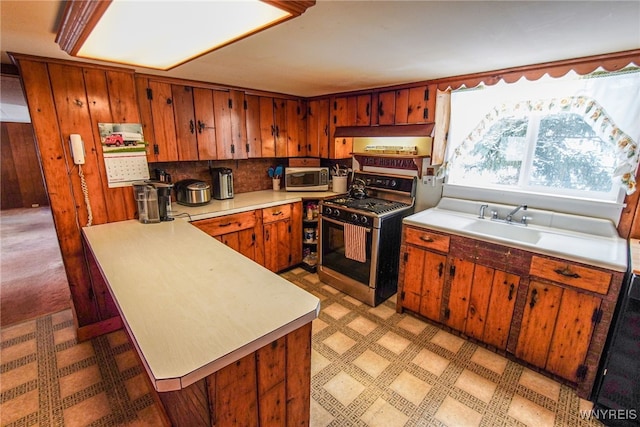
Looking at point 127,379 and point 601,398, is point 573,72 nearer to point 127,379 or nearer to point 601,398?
point 601,398

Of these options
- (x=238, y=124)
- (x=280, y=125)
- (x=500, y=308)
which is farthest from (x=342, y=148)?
(x=500, y=308)

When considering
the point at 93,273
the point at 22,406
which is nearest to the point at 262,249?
the point at 93,273

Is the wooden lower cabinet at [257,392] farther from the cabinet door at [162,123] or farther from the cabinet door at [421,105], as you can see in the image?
the cabinet door at [421,105]

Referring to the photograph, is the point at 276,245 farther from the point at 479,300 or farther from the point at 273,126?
the point at 479,300

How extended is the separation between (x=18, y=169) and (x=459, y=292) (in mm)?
8907

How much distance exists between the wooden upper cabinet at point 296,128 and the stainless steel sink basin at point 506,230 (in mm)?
2247

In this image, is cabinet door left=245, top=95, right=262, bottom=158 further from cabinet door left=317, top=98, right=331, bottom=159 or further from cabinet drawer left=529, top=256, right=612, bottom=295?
cabinet drawer left=529, top=256, right=612, bottom=295

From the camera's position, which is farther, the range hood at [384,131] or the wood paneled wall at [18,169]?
the wood paneled wall at [18,169]

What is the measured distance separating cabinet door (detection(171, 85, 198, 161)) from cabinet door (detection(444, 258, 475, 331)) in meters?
2.58

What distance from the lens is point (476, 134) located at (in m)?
2.48

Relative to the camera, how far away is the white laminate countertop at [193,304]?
0.92 metres

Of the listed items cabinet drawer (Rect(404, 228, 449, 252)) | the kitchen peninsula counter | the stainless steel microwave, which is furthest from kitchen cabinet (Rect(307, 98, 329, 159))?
the kitchen peninsula counter

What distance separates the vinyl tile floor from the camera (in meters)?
1.69

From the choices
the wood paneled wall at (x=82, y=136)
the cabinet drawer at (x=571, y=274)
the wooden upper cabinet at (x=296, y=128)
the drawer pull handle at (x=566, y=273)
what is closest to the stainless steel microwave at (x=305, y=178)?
the wooden upper cabinet at (x=296, y=128)
